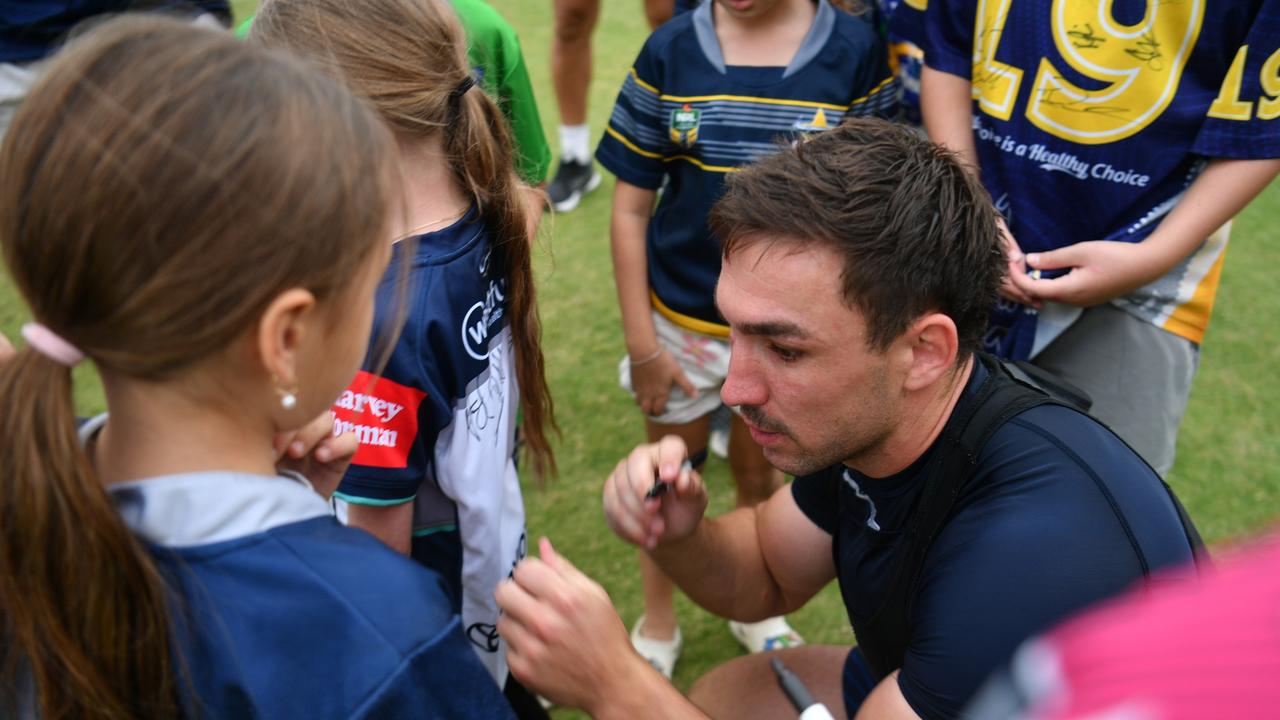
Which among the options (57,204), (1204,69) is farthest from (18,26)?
(1204,69)

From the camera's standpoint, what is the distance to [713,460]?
3.54 meters

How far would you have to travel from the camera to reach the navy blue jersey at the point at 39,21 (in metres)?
2.78

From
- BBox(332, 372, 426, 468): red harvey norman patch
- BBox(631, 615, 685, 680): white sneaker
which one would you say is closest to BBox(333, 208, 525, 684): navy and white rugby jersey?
BBox(332, 372, 426, 468): red harvey norman patch

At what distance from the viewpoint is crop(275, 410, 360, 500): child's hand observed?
125 cm

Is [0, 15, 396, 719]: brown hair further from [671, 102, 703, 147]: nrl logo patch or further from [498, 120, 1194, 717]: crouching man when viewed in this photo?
[671, 102, 703, 147]: nrl logo patch

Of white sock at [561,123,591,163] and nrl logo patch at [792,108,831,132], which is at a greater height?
nrl logo patch at [792,108,831,132]

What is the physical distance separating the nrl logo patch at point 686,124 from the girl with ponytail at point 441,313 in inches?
25.8

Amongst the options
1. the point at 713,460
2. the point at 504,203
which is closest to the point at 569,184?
the point at 713,460

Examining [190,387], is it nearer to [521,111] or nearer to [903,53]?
[521,111]

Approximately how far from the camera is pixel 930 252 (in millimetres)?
1508

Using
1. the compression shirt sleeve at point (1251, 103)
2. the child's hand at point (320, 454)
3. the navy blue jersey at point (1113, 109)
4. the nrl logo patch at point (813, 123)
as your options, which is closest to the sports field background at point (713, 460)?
the nrl logo patch at point (813, 123)

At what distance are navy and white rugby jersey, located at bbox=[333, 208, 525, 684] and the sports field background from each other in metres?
0.54

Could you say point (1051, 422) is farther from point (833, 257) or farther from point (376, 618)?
point (376, 618)

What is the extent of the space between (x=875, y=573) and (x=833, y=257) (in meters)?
0.56
